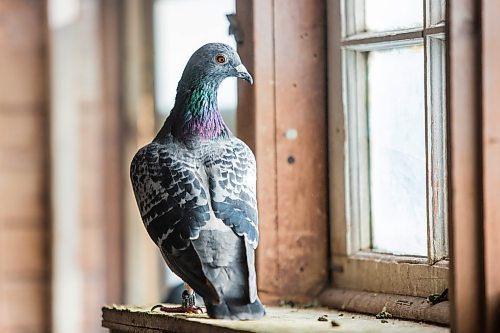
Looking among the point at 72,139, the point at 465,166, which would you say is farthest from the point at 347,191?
the point at 72,139

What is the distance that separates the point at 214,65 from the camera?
82.4 inches

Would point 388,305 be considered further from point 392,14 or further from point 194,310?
point 392,14

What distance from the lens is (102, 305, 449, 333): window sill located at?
1883mm

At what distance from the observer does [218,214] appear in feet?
6.32

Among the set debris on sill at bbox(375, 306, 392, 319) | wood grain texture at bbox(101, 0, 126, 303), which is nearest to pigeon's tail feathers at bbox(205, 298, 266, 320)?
debris on sill at bbox(375, 306, 392, 319)

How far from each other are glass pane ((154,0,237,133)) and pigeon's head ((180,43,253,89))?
1.54 meters

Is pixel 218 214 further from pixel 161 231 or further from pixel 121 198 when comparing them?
pixel 121 198

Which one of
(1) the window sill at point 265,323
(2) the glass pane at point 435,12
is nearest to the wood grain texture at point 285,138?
(1) the window sill at point 265,323

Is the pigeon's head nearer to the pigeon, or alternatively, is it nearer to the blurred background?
the pigeon

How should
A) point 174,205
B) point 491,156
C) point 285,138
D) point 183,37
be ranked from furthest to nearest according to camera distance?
point 183,37 → point 285,138 → point 174,205 → point 491,156

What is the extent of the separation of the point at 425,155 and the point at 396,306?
12.1 inches

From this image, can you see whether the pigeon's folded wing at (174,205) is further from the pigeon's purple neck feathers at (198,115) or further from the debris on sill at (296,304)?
the debris on sill at (296,304)

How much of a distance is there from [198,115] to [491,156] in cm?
68

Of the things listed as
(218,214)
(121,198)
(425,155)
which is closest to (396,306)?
(425,155)
